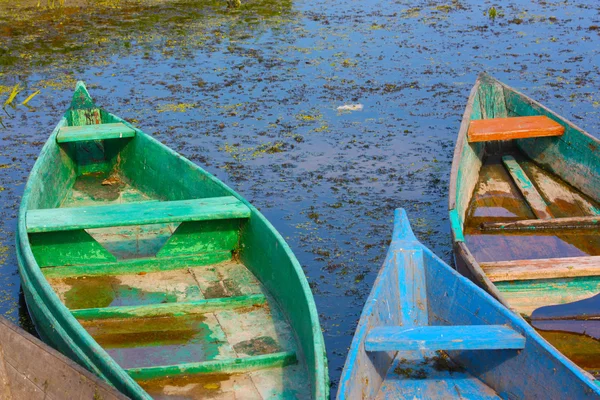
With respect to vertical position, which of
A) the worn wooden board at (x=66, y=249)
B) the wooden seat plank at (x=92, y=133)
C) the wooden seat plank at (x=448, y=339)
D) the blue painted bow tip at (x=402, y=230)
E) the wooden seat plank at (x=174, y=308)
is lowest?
the wooden seat plank at (x=174, y=308)

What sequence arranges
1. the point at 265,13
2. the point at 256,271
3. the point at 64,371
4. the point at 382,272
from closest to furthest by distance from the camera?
the point at 64,371, the point at 382,272, the point at 256,271, the point at 265,13

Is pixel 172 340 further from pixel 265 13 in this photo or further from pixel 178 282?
pixel 265 13

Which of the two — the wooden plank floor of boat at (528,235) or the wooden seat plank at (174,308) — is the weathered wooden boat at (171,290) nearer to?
the wooden seat plank at (174,308)

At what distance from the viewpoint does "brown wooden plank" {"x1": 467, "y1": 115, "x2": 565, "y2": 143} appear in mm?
6746

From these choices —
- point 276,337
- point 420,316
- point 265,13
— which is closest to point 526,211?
point 420,316

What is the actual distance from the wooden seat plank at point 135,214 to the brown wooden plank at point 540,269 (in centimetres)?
159

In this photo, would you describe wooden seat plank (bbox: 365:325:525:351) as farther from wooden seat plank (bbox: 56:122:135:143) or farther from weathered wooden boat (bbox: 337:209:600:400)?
wooden seat plank (bbox: 56:122:135:143)

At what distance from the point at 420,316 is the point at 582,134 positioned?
293 centimetres

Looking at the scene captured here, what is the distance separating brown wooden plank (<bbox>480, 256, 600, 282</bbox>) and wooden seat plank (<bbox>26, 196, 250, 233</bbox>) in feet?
5.22

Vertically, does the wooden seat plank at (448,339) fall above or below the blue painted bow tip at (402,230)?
below

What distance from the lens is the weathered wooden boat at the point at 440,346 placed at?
3627 millimetres

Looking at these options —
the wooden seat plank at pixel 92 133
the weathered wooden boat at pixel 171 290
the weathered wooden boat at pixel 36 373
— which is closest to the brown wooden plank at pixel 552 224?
the weathered wooden boat at pixel 171 290

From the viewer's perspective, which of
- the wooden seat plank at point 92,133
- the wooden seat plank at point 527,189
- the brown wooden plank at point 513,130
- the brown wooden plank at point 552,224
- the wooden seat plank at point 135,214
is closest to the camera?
the wooden seat plank at point 135,214

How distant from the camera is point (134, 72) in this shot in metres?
12.0
